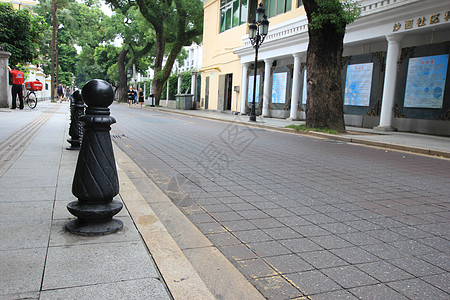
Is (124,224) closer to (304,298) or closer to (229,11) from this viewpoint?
(304,298)

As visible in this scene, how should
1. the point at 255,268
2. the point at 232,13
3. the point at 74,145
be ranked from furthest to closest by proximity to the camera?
the point at 232,13 → the point at 74,145 → the point at 255,268

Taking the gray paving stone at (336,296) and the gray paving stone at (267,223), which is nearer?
the gray paving stone at (336,296)

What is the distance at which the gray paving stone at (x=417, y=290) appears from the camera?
2.19 meters

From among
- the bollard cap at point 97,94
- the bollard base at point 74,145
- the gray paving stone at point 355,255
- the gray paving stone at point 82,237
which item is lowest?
the gray paving stone at point 355,255

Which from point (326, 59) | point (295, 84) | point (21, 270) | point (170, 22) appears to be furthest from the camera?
point (170, 22)

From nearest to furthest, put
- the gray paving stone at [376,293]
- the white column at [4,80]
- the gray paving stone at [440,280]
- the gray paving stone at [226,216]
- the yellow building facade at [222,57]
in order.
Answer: the gray paving stone at [376,293] → the gray paving stone at [440,280] → the gray paving stone at [226,216] → the white column at [4,80] → the yellow building facade at [222,57]

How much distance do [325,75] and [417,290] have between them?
1128 centimetres

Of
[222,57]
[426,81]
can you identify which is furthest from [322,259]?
[222,57]

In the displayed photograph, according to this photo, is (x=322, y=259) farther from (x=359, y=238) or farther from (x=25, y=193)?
(x=25, y=193)

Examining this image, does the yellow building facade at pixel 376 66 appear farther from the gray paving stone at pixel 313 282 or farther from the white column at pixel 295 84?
the gray paving stone at pixel 313 282

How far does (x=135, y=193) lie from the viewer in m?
3.91

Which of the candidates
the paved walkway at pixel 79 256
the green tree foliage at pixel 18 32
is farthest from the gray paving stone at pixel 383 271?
the green tree foliage at pixel 18 32

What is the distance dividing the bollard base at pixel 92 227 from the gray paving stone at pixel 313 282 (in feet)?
4.49

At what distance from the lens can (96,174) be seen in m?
2.77
